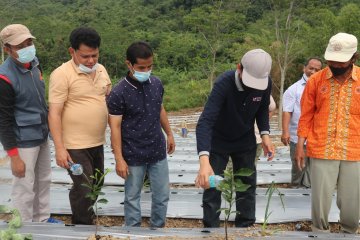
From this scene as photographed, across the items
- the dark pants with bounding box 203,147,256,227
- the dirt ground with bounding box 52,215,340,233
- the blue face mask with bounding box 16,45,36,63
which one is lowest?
the dirt ground with bounding box 52,215,340,233

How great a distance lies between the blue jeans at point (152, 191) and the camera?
2.38 m

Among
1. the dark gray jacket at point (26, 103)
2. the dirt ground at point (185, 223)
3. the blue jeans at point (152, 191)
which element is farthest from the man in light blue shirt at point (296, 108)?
the dark gray jacket at point (26, 103)

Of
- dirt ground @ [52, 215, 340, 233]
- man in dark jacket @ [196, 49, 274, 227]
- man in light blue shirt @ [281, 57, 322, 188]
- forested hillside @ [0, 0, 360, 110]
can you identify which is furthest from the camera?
forested hillside @ [0, 0, 360, 110]

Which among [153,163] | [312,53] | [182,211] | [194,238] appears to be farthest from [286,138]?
[312,53]

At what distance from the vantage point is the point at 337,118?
7.45 ft

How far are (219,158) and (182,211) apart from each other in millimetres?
713

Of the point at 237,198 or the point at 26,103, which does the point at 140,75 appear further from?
the point at 237,198

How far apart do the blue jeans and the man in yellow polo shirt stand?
254 mm

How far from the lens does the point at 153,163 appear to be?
7.92ft

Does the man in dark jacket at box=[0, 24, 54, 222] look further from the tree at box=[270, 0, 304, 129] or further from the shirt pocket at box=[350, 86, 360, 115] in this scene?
the tree at box=[270, 0, 304, 129]

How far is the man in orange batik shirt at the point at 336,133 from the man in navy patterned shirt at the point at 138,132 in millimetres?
842

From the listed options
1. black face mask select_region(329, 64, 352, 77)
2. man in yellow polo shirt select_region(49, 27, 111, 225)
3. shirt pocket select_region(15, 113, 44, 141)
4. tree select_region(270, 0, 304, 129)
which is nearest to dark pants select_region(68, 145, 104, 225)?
man in yellow polo shirt select_region(49, 27, 111, 225)

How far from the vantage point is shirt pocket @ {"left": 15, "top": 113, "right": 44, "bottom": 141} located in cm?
232

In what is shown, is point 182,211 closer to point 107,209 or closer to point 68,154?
point 107,209
